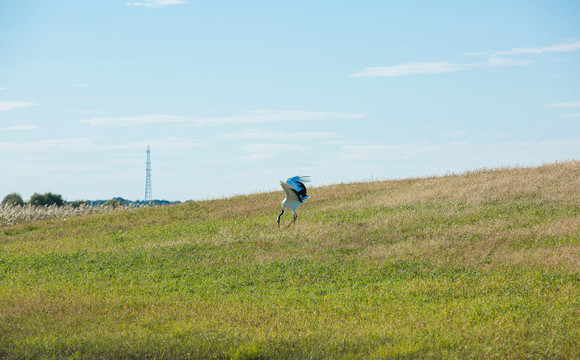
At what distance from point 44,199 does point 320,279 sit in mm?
43358

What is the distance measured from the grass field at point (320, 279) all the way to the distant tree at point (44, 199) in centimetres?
1843

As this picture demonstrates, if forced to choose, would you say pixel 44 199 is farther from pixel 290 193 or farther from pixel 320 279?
pixel 320 279

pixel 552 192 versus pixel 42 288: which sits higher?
pixel 552 192

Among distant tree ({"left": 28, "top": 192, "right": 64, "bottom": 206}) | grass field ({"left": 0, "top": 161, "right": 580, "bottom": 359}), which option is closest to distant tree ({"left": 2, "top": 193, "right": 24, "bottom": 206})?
distant tree ({"left": 28, "top": 192, "right": 64, "bottom": 206})

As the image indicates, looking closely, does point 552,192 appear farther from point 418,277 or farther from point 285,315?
point 285,315

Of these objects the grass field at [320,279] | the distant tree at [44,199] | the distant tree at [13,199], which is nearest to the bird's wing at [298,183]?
the grass field at [320,279]

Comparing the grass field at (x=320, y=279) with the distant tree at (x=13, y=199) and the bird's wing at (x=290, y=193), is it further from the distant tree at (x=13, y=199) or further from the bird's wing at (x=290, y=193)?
the distant tree at (x=13, y=199)

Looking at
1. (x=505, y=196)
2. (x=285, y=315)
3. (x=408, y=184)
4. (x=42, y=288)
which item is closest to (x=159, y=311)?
(x=285, y=315)

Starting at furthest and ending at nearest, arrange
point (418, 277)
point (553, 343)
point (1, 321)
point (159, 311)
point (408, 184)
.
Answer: point (408, 184) < point (418, 277) < point (159, 311) < point (1, 321) < point (553, 343)

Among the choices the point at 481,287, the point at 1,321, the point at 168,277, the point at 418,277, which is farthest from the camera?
the point at 168,277

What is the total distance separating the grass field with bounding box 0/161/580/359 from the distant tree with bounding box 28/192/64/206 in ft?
60.5

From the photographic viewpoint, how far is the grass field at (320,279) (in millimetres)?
10789

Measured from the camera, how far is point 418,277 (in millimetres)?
17734

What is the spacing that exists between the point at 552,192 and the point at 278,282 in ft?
62.5
